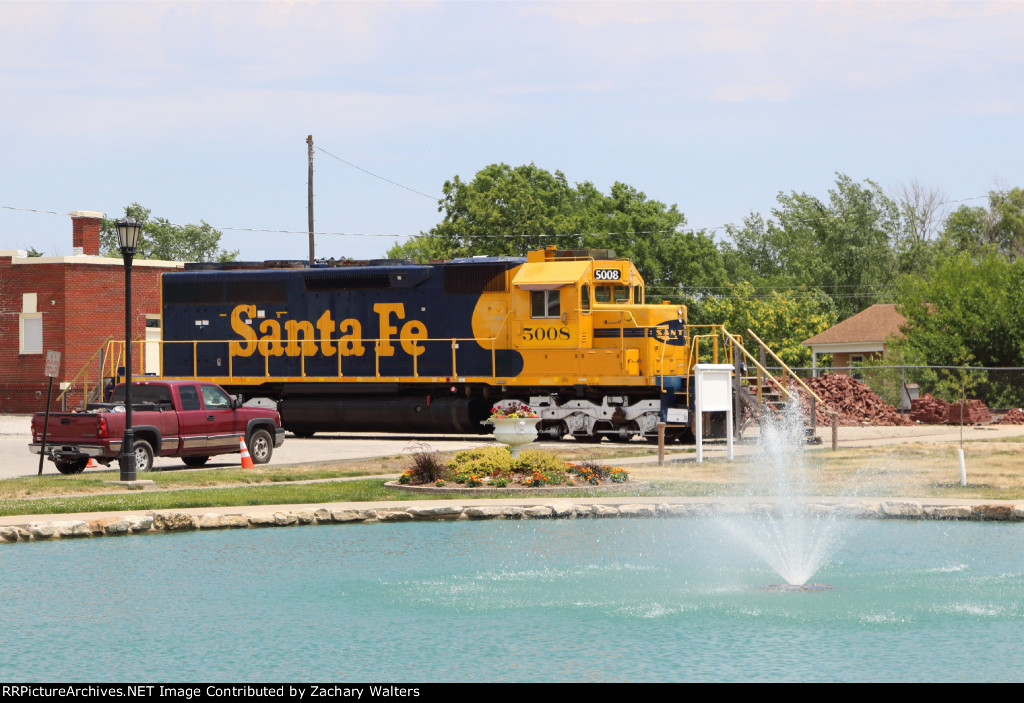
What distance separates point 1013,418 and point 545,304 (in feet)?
63.7

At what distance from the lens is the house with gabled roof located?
6444cm

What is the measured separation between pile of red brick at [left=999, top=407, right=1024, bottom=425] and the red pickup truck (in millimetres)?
27094

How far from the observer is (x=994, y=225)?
9656 cm

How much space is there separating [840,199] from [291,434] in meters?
61.8

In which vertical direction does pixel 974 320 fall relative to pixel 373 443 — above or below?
above

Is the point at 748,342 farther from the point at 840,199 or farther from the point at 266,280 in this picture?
the point at 266,280

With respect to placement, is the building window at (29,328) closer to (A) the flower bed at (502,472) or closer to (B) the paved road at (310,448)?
(B) the paved road at (310,448)

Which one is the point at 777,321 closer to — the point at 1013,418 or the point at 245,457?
the point at 1013,418

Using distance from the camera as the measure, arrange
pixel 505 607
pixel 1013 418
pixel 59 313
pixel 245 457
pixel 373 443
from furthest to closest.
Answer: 1. pixel 59 313
2. pixel 1013 418
3. pixel 373 443
4. pixel 245 457
5. pixel 505 607

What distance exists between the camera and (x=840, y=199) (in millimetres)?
91875

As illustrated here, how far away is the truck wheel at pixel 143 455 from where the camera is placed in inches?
990

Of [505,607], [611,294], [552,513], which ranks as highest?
[611,294]

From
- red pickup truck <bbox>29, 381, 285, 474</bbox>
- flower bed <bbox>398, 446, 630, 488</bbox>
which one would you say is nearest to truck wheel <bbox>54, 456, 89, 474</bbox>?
red pickup truck <bbox>29, 381, 285, 474</bbox>

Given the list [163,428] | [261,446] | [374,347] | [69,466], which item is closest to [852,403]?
[374,347]
